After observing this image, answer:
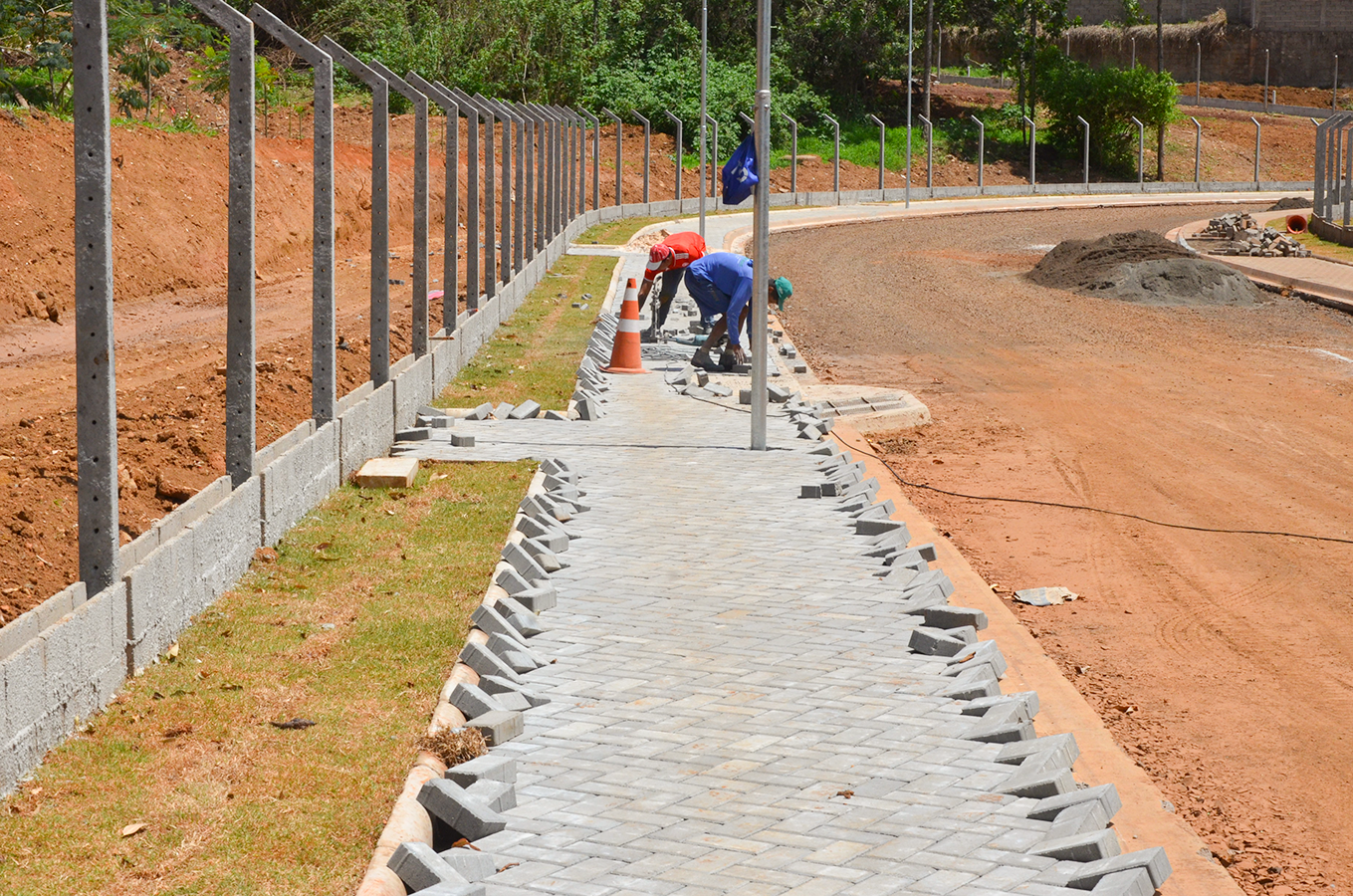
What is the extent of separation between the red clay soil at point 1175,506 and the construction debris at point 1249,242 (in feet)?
28.3

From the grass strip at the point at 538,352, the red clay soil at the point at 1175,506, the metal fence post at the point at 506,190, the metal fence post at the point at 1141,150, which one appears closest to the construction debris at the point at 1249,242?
the red clay soil at the point at 1175,506

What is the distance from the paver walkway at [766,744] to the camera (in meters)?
4.83

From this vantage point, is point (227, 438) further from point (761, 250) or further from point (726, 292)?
point (726, 292)

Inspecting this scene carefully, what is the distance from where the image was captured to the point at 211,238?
948 inches

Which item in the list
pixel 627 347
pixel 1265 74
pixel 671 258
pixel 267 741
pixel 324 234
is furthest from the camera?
pixel 1265 74

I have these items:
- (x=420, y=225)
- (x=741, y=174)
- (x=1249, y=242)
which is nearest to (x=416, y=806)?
(x=741, y=174)

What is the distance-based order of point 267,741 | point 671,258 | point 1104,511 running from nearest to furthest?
point 267,741
point 1104,511
point 671,258

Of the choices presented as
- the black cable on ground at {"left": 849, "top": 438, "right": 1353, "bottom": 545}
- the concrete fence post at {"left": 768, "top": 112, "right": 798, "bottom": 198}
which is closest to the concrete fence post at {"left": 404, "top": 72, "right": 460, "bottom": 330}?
the black cable on ground at {"left": 849, "top": 438, "right": 1353, "bottom": 545}

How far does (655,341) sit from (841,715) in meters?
12.8

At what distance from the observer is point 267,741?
228 inches

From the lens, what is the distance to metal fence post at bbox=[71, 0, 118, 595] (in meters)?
5.75

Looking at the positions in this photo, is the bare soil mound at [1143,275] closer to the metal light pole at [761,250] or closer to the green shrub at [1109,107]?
the metal light pole at [761,250]

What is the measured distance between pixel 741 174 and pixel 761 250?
1075 mm

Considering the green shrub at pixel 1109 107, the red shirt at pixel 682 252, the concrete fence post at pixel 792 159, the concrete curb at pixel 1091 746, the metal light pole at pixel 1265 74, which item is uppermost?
the metal light pole at pixel 1265 74
